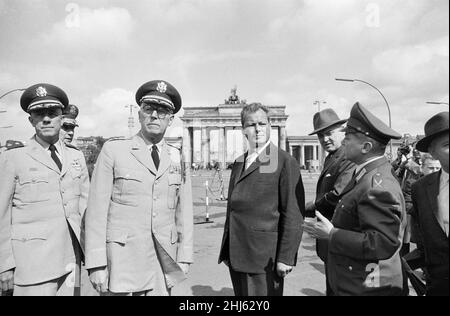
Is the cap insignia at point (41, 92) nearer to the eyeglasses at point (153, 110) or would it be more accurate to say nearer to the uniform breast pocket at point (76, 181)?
the uniform breast pocket at point (76, 181)

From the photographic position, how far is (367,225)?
2234mm

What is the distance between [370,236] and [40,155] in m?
2.80

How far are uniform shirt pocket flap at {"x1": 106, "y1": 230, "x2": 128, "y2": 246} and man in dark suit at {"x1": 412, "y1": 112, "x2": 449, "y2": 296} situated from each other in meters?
2.21

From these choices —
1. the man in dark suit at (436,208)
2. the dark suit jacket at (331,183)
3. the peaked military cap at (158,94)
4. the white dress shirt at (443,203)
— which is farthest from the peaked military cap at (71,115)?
the white dress shirt at (443,203)

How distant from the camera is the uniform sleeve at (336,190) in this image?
3.27 metres

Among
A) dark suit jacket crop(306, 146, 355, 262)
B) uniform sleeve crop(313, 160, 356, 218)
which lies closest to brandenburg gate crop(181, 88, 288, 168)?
dark suit jacket crop(306, 146, 355, 262)

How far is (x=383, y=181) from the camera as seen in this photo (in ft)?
7.60

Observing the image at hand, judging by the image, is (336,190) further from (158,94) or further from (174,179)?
(158,94)

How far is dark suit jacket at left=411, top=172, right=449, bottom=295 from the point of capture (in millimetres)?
2174

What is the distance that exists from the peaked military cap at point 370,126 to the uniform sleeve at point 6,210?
283 centimetres

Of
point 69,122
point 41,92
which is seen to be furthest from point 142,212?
point 69,122

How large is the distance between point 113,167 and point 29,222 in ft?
2.85

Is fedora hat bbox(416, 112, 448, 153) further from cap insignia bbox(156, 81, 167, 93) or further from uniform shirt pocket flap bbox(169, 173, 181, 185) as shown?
cap insignia bbox(156, 81, 167, 93)
